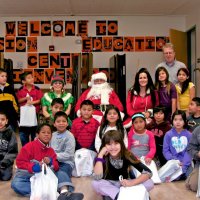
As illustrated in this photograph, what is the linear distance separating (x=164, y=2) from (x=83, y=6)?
153cm

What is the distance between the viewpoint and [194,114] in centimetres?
456

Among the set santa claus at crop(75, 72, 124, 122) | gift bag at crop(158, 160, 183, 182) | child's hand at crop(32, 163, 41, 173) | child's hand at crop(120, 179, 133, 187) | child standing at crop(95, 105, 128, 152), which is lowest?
gift bag at crop(158, 160, 183, 182)

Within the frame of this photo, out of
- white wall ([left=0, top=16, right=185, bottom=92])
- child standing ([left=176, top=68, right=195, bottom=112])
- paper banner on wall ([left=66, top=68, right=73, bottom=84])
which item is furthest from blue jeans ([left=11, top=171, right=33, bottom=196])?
white wall ([left=0, top=16, right=185, bottom=92])

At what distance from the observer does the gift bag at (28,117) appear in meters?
5.11

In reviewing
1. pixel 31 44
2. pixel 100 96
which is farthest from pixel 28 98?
pixel 31 44

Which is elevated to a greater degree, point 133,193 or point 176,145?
point 176,145

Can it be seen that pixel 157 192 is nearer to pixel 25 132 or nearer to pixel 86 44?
pixel 25 132

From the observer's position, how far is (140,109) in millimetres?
4742

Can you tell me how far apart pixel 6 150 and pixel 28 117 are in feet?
3.47

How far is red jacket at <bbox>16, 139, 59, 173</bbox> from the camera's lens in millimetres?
3551

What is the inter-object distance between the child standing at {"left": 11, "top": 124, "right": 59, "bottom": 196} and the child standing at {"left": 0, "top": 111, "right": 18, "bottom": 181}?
44cm

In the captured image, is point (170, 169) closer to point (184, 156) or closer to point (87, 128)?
point (184, 156)

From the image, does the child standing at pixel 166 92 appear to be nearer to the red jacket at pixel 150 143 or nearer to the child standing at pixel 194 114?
the child standing at pixel 194 114

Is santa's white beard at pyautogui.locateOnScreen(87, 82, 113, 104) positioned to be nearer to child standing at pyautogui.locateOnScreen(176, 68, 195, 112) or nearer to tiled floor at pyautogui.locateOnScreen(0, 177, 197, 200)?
child standing at pyautogui.locateOnScreen(176, 68, 195, 112)
